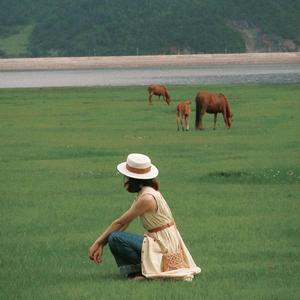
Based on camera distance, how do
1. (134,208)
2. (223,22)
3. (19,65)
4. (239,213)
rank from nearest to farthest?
(134,208) < (239,213) < (19,65) < (223,22)

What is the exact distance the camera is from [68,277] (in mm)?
11055

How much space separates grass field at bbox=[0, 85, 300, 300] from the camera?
10625mm

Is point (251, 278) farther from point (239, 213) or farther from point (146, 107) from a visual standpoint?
point (146, 107)

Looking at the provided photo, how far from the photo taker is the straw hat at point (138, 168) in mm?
10379

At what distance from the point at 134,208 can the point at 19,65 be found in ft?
529

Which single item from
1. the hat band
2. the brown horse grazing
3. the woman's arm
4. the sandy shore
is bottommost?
the sandy shore

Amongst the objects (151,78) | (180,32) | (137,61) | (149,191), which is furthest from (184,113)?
(180,32)

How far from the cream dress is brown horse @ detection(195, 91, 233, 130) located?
66.0 ft

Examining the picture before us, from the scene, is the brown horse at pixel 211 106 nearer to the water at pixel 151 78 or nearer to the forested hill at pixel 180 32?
the water at pixel 151 78

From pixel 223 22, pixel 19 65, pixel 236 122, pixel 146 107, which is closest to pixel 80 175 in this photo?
pixel 236 122

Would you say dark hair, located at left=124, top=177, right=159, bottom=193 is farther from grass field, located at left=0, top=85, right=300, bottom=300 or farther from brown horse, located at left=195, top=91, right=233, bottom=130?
brown horse, located at left=195, top=91, right=233, bottom=130

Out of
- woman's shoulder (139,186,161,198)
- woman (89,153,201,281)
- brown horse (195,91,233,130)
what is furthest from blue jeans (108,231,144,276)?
brown horse (195,91,233,130)

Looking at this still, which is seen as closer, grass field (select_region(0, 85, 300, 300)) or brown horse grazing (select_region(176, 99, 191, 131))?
grass field (select_region(0, 85, 300, 300))

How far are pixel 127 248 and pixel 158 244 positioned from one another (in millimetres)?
277
